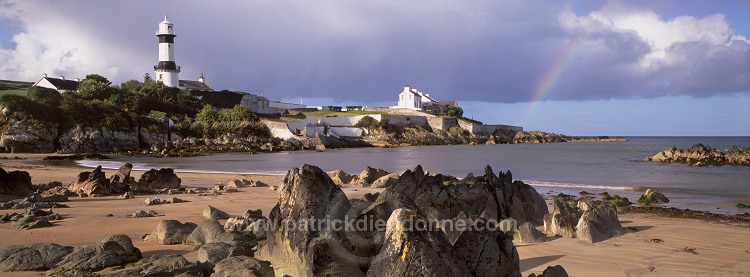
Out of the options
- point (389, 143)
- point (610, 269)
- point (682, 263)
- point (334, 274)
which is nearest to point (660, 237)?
point (682, 263)

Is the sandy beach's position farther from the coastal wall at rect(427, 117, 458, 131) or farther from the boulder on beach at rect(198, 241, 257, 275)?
the coastal wall at rect(427, 117, 458, 131)

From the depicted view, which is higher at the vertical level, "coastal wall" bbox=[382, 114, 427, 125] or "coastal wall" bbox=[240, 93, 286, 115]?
"coastal wall" bbox=[240, 93, 286, 115]

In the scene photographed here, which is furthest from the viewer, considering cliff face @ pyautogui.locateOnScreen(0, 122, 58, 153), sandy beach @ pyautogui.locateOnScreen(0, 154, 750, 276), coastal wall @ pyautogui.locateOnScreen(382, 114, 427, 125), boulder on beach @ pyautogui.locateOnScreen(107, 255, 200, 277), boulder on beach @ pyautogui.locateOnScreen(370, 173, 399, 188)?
coastal wall @ pyautogui.locateOnScreen(382, 114, 427, 125)

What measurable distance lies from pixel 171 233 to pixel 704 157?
1925 inches

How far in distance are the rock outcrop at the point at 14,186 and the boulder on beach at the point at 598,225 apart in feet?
44.4

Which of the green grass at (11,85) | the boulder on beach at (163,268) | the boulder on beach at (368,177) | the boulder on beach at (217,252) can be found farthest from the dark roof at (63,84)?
the boulder on beach at (163,268)

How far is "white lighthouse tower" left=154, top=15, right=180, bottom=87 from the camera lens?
85000 mm

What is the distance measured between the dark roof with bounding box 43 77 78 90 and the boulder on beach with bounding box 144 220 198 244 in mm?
77841

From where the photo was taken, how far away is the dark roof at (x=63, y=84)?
7672cm

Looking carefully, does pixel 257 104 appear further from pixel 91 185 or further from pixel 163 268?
pixel 163 268

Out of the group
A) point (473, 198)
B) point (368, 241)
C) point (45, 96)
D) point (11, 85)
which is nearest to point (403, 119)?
point (45, 96)

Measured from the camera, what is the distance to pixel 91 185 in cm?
1642

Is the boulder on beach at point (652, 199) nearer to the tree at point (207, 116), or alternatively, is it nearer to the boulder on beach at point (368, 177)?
the boulder on beach at point (368, 177)

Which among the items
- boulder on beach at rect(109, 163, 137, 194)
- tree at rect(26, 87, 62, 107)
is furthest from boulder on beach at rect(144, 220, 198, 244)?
tree at rect(26, 87, 62, 107)
